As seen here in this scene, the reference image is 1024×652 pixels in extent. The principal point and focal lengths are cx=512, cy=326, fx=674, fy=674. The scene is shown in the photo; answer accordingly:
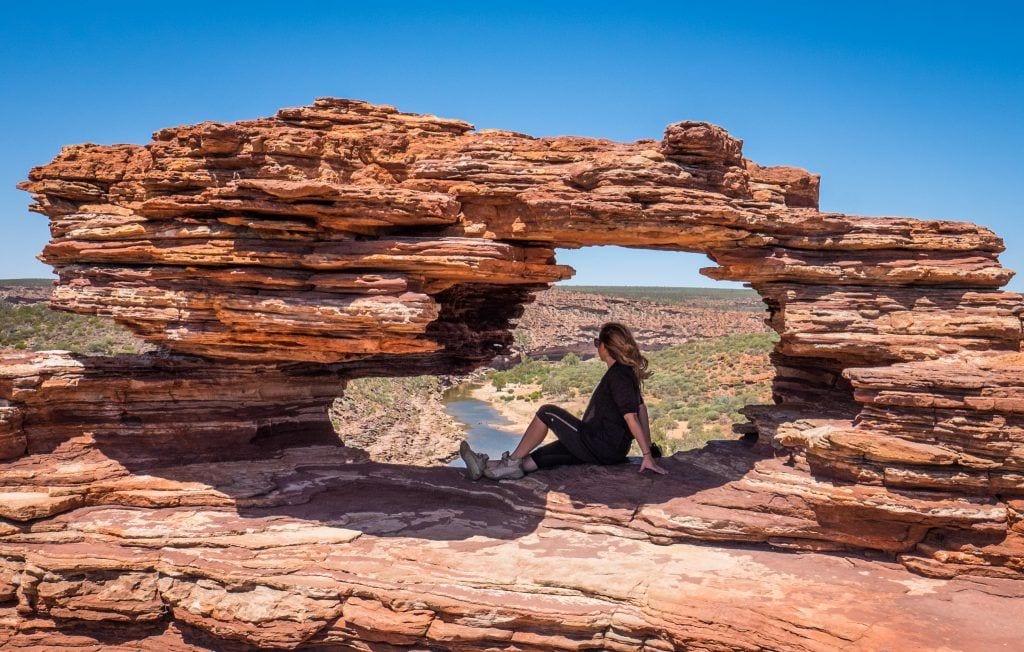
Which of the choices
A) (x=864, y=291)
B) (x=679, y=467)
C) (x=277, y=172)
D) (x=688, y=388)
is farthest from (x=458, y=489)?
(x=688, y=388)

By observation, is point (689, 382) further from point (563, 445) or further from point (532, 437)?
point (532, 437)

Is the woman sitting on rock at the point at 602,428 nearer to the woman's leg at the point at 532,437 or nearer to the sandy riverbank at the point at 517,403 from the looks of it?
the woman's leg at the point at 532,437

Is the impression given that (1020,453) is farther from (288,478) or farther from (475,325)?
(288,478)

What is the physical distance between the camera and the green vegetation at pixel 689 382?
2820 centimetres

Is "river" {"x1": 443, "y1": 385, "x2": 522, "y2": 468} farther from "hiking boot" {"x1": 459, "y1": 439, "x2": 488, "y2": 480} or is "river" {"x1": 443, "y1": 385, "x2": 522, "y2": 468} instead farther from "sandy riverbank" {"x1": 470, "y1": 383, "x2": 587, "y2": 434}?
"hiking boot" {"x1": 459, "y1": 439, "x2": 488, "y2": 480}

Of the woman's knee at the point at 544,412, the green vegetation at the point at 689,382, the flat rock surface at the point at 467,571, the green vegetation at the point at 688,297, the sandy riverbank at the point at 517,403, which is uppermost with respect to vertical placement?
the green vegetation at the point at 688,297

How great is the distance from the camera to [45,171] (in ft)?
32.4

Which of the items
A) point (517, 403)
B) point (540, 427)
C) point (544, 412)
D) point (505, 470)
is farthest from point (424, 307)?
point (517, 403)

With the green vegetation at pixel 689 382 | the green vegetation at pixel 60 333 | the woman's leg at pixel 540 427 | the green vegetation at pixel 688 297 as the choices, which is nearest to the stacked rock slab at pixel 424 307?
the woman's leg at pixel 540 427

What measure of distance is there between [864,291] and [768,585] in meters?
4.48

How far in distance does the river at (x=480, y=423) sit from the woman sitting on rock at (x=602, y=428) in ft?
42.7

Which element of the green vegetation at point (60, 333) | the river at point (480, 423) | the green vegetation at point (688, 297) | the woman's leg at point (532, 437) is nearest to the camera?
the woman's leg at point (532, 437)

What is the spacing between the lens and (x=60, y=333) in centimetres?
3819

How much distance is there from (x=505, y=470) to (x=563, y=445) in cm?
101
